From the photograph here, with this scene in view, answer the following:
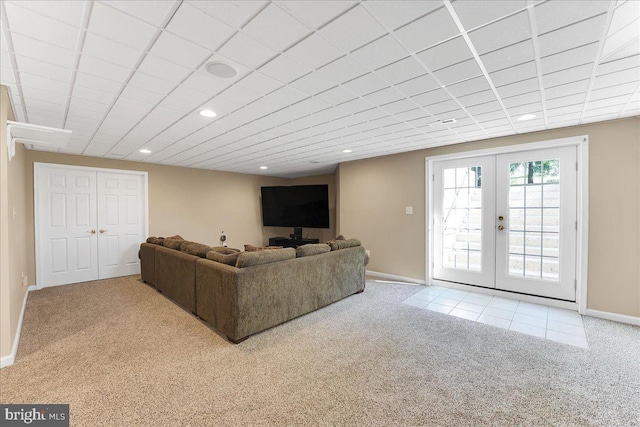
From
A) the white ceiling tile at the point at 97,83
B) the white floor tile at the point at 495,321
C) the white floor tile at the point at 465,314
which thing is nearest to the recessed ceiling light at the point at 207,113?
the white ceiling tile at the point at 97,83

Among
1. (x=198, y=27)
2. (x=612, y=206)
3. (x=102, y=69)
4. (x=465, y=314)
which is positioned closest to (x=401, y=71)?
(x=198, y=27)

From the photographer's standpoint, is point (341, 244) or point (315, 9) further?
point (341, 244)

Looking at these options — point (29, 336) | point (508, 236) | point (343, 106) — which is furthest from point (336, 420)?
point (508, 236)

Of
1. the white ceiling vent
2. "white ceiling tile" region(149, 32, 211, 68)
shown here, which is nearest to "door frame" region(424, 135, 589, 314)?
"white ceiling tile" region(149, 32, 211, 68)

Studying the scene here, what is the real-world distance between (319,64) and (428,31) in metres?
0.72

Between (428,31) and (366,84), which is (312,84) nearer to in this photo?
(366,84)

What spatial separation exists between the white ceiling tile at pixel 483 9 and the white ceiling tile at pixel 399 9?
0.42 ft

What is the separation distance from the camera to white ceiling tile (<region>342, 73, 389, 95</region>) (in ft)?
6.91

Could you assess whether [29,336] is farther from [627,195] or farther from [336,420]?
[627,195]

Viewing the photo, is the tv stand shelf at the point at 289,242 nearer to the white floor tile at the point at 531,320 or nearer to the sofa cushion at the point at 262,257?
the sofa cushion at the point at 262,257

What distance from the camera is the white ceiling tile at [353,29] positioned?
142 cm

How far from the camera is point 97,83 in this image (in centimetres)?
214

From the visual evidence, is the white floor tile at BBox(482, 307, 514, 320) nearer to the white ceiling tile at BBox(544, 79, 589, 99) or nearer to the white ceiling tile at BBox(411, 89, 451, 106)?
the white ceiling tile at BBox(544, 79, 589, 99)

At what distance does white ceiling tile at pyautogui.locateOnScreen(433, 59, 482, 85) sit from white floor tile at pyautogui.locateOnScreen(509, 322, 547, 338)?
2686mm
